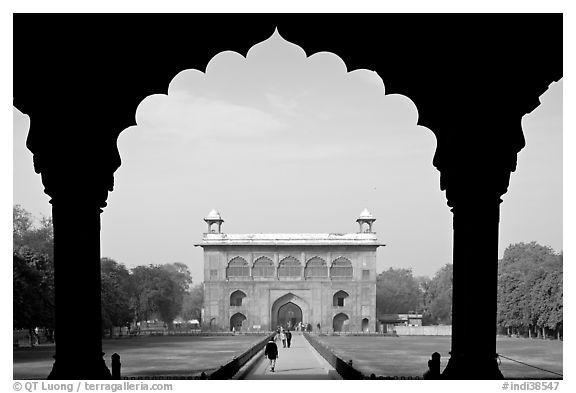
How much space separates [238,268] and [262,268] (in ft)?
5.97

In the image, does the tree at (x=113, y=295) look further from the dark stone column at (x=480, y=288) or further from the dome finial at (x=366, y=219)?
the dark stone column at (x=480, y=288)

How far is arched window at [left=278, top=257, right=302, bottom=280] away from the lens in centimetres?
6225

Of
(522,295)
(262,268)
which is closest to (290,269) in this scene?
(262,268)

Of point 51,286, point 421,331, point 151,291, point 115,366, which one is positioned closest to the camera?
point 115,366

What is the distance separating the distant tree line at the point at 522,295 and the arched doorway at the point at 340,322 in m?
8.21

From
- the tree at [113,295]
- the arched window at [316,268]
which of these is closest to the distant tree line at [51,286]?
the tree at [113,295]

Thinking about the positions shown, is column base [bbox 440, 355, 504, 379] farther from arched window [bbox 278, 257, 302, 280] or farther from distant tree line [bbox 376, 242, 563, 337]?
arched window [bbox 278, 257, 302, 280]

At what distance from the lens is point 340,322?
62.4m

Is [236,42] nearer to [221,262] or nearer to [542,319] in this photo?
[542,319]

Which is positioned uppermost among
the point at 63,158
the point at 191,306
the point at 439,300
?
the point at 63,158

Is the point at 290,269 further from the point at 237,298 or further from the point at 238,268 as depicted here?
the point at 237,298

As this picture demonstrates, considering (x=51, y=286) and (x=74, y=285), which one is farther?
(x=51, y=286)

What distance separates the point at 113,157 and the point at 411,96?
9.11 feet
